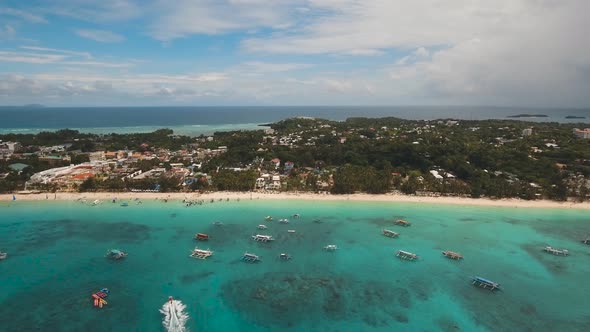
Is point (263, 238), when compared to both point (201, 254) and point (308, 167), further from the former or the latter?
point (308, 167)

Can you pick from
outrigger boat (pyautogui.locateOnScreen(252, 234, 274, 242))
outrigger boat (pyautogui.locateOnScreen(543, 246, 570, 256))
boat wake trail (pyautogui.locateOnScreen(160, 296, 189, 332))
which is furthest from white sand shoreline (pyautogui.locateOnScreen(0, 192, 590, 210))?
boat wake trail (pyautogui.locateOnScreen(160, 296, 189, 332))

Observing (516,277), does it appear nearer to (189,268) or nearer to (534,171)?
(189,268)

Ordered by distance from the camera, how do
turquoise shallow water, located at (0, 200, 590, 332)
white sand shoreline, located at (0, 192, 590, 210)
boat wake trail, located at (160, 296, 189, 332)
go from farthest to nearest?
white sand shoreline, located at (0, 192, 590, 210) → turquoise shallow water, located at (0, 200, 590, 332) → boat wake trail, located at (160, 296, 189, 332)

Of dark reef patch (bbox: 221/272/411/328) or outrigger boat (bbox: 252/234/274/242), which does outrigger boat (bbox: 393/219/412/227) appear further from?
outrigger boat (bbox: 252/234/274/242)

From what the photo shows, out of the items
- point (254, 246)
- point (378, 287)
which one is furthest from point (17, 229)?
point (378, 287)

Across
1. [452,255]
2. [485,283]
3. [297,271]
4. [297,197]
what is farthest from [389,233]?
[297,197]

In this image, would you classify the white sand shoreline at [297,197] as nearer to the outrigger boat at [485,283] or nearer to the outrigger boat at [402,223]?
the outrigger boat at [402,223]

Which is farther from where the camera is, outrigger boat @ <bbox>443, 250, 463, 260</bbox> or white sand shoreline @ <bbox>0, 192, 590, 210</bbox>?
white sand shoreline @ <bbox>0, 192, 590, 210</bbox>
